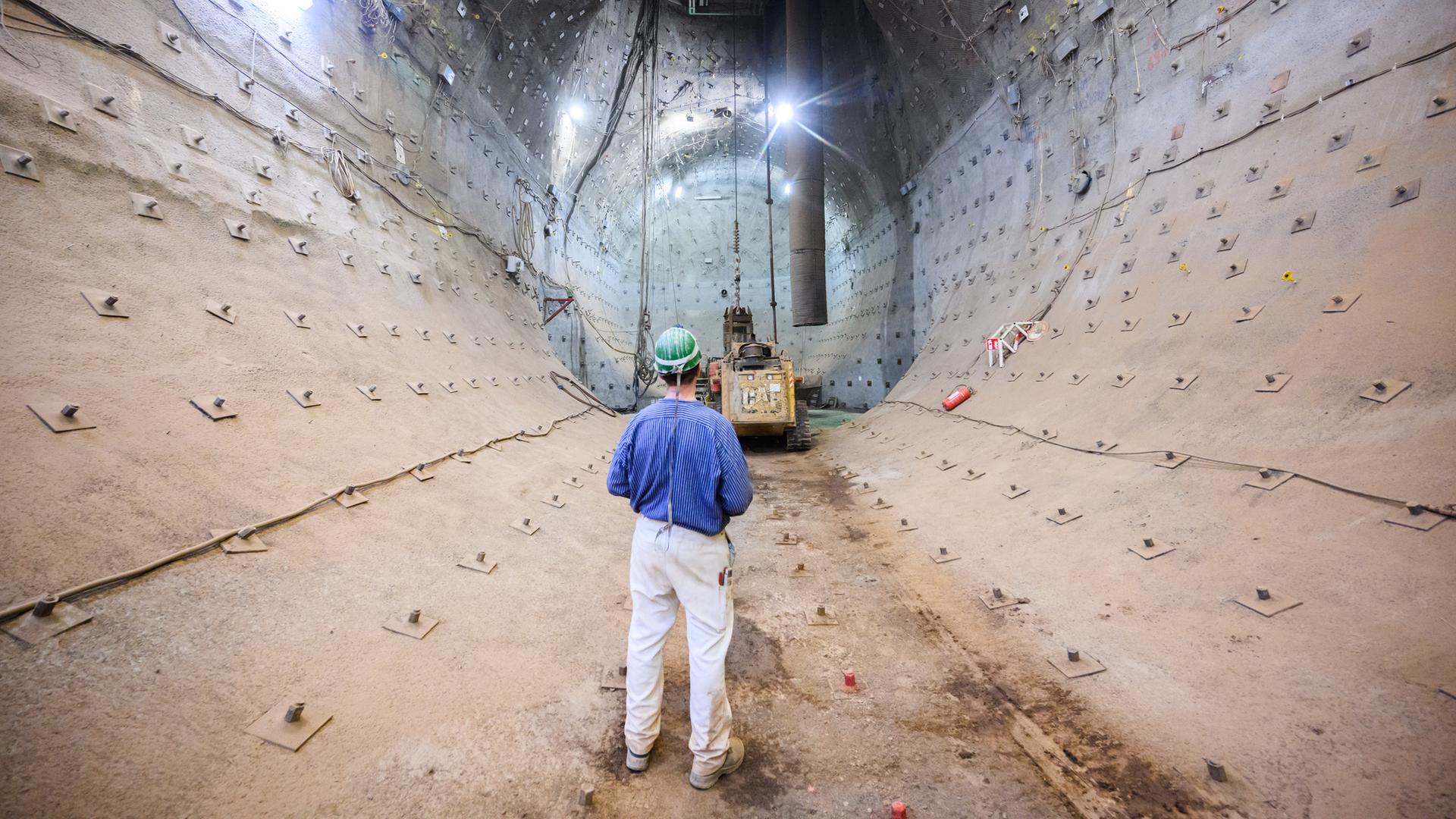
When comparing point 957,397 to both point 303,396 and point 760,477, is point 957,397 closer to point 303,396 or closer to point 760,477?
point 760,477

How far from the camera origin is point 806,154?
10781 mm

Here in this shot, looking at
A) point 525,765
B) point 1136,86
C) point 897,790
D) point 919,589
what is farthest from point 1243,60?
point 525,765

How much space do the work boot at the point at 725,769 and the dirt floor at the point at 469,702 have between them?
34mm

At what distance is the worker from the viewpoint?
1.87 metres

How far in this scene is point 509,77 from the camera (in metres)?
7.89

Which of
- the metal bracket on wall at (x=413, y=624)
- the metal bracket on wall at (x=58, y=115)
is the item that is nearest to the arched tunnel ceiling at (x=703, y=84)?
the metal bracket on wall at (x=58, y=115)

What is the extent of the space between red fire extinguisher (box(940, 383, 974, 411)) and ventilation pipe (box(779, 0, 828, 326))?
4.81 meters

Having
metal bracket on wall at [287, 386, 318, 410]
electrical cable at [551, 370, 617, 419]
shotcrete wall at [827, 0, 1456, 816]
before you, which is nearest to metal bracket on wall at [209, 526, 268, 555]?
metal bracket on wall at [287, 386, 318, 410]

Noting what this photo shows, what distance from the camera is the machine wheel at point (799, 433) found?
362 inches

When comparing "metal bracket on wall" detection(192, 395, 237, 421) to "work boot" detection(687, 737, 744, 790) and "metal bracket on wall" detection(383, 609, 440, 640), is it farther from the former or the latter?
"work boot" detection(687, 737, 744, 790)

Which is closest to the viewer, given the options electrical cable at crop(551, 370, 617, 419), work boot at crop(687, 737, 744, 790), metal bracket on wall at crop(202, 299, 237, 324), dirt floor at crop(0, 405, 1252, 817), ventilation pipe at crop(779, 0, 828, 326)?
dirt floor at crop(0, 405, 1252, 817)

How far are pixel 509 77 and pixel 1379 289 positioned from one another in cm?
932

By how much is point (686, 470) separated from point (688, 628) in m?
0.54

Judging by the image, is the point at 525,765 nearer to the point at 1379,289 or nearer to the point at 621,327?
the point at 1379,289
